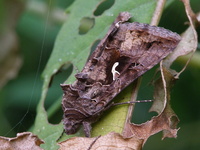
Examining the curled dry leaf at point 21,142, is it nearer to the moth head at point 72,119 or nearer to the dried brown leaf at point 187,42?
the moth head at point 72,119

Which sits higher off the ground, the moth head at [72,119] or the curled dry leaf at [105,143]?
the curled dry leaf at [105,143]

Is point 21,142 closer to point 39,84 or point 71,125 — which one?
point 71,125

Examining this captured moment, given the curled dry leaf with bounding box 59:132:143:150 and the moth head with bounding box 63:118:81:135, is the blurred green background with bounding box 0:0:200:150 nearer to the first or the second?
the moth head with bounding box 63:118:81:135

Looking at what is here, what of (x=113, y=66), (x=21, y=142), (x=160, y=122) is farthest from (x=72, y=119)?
(x=160, y=122)

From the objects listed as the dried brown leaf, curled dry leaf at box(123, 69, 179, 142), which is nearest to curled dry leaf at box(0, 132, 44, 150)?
curled dry leaf at box(123, 69, 179, 142)

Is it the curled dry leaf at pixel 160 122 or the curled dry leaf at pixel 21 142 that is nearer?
the curled dry leaf at pixel 21 142

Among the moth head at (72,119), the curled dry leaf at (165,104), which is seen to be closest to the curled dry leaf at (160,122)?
the curled dry leaf at (165,104)
